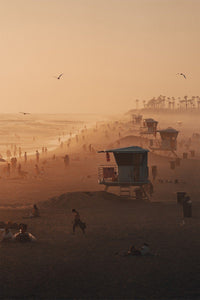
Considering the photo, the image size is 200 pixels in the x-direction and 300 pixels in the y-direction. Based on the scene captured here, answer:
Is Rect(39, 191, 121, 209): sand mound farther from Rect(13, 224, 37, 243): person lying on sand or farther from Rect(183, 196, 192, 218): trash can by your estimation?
Rect(13, 224, 37, 243): person lying on sand

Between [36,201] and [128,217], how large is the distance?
10.7 metres

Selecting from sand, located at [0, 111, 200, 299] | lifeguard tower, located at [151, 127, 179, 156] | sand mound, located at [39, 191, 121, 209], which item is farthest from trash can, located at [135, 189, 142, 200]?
lifeguard tower, located at [151, 127, 179, 156]

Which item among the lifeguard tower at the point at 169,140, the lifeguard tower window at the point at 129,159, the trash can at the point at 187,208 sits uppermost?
the lifeguard tower at the point at 169,140

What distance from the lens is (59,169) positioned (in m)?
62.1

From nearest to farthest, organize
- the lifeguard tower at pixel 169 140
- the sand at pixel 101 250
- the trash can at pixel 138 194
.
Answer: the sand at pixel 101 250, the trash can at pixel 138 194, the lifeguard tower at pixel 169 140

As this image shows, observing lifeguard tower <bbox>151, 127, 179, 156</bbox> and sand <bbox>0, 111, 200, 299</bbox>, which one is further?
lifeguard tower <bbox>151, 127, 179, 156</bbox>

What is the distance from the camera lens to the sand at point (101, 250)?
14953mm

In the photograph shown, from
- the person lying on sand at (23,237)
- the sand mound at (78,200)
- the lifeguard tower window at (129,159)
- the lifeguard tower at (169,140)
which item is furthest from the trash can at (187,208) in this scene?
the lifeguard tower at (169,140)

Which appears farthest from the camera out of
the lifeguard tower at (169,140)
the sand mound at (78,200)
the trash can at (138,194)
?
the lifeguard tower at (169,140)

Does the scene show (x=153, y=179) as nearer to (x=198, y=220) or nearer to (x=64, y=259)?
(x=198, y=220)

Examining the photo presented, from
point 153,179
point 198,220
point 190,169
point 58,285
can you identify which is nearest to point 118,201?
point 198,220

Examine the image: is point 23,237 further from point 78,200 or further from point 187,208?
point 78,200

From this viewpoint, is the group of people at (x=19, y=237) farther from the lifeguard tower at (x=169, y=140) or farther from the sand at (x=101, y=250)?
the lifeguard tower at (x=169, y=140)

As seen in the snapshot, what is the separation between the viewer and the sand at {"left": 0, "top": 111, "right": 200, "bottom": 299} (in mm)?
14953
